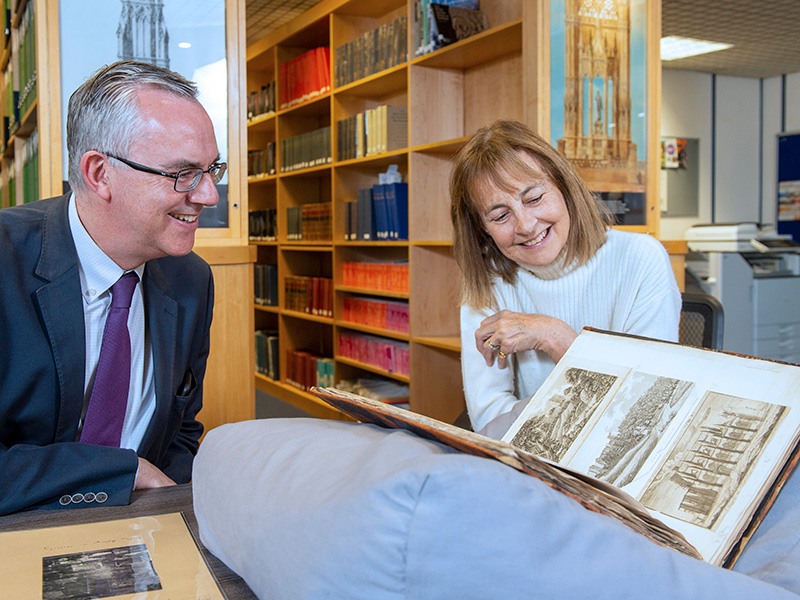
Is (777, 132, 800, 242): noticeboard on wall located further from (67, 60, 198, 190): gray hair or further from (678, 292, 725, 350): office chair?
(67, 60, 198, 190): gray hair

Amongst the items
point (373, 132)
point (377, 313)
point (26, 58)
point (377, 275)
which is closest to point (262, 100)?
point (373, 132)

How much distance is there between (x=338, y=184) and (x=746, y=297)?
130 inches

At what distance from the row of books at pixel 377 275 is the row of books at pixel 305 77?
1182mm

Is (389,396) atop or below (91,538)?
below

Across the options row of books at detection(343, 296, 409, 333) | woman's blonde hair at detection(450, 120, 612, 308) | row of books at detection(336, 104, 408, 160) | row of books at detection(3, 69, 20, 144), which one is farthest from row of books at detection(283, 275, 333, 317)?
woman's blonde hair at detection(450, 120, 612, 308)

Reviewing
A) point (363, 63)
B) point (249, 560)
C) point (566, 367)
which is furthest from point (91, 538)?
point (363, 63)

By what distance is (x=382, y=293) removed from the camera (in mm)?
4551

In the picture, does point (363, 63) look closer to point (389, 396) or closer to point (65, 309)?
point (389, 396)

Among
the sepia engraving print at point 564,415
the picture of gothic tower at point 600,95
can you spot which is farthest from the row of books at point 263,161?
the sepia engraving print at point 564,415

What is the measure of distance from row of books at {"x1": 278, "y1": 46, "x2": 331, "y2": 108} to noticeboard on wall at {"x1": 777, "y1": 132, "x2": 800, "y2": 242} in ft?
18.1

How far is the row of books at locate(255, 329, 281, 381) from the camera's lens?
19.7 feet

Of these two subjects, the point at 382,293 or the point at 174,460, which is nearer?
the point at 174,460

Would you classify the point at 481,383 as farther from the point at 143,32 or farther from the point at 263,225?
the point at 263,225

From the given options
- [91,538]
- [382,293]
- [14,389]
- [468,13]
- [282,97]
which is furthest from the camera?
[282,97]
